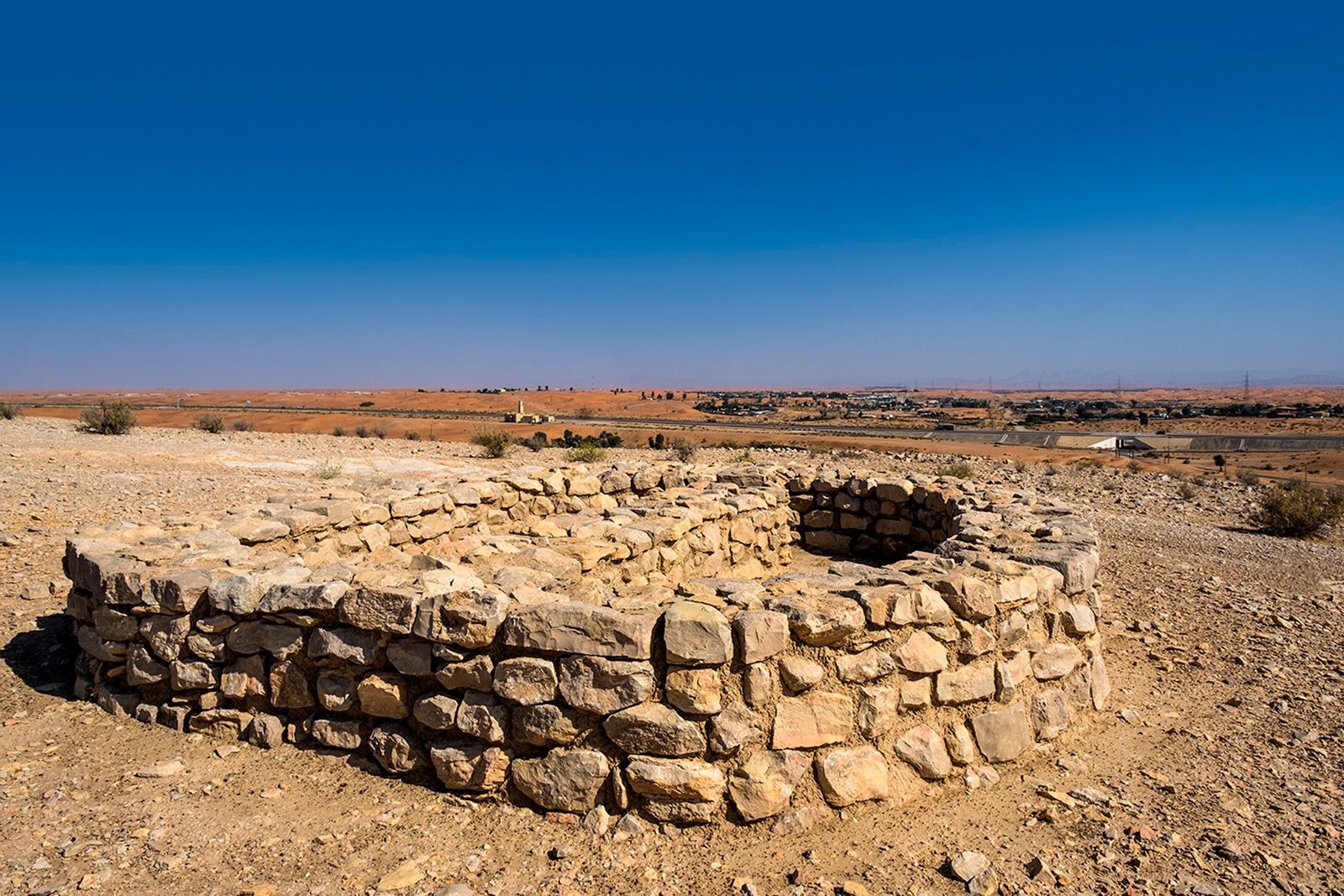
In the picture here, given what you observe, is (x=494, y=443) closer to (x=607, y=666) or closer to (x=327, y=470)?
(x=327, y=470)

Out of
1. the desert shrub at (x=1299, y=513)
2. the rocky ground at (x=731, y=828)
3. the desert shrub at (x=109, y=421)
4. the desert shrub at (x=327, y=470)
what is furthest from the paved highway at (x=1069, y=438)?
the rocky ground at (x=731, y=828)

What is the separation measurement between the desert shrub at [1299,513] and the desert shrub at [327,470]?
1756 cm

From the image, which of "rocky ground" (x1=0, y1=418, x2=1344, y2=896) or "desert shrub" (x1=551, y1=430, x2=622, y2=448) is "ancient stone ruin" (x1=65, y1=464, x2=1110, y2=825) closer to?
"rocky ground" (x1=0, y1=418, x2=1344, y2=896)

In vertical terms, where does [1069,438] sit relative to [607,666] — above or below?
below

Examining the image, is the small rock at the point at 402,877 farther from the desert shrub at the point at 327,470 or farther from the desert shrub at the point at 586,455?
the desert shrub at the point at 586,455

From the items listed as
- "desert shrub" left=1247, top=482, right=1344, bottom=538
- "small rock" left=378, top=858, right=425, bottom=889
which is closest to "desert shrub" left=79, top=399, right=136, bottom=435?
"small rock" left=378, top=858, right=425, bottom=889

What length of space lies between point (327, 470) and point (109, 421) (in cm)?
1193

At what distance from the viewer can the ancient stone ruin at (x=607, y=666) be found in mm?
3619

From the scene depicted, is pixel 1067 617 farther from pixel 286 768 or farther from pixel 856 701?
pixel 286 768

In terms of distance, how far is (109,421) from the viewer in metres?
20.7

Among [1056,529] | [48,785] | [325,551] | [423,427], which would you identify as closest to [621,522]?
[325,551]

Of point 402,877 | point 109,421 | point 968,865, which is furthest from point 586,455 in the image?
point 968,865

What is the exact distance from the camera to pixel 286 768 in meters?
4.09

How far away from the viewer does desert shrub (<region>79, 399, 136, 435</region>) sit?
67.9ft
